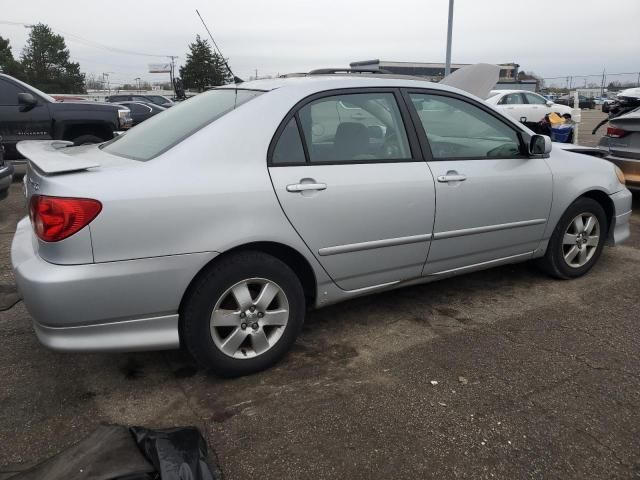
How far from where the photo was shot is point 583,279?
4.23 meters

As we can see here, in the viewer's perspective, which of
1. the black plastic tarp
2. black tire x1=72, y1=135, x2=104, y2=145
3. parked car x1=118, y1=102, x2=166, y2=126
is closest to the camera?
the black plastic tarp

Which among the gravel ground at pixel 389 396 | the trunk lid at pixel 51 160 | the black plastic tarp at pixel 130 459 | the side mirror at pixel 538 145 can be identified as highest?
the trunk lid at pixel 51 160

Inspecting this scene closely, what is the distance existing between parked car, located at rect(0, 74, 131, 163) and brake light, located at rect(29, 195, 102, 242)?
6226 millimetres

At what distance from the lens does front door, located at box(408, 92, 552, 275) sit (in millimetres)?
3299

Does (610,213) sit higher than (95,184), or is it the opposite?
(95,184)

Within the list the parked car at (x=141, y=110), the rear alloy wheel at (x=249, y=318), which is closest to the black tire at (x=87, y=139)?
the rear alloy wheel at (x=249, y=318)

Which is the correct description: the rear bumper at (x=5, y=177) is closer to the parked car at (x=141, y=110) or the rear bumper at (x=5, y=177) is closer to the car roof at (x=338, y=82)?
the car roof at (x=338, y=82)

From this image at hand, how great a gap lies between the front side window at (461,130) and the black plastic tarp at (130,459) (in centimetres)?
221

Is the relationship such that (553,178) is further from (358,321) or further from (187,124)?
(187,124)

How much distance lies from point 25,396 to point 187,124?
1.62 metres

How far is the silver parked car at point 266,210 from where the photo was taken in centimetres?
234

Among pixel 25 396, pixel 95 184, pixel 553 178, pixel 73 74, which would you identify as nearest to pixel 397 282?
pixel 553 178

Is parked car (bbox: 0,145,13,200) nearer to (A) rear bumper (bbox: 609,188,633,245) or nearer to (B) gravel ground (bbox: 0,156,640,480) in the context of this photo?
(B) gravel ground (bbox: 0,156,640,480)

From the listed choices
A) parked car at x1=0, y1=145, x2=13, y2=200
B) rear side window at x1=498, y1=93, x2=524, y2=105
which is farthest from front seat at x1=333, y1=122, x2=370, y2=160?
rear side window at x1=498, y1=93, x2=524, y2=105
